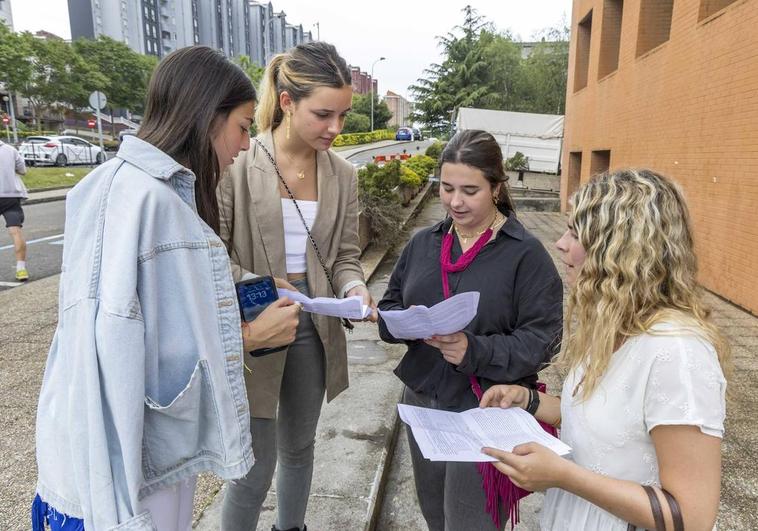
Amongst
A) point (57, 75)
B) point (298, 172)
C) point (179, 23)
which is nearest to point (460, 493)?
point (298, 172)

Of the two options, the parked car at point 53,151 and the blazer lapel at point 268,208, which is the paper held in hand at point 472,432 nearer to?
the blazer lapel at point 268,208

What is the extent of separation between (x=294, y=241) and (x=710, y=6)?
25.6 feet

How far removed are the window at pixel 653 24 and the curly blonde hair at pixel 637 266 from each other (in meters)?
10.4

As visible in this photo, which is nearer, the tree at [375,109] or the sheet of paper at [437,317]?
the sheet of paper at [437,317]

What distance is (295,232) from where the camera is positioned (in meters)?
1.93

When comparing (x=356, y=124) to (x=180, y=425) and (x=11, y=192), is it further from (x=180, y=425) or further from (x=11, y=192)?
(x=180, y=425)

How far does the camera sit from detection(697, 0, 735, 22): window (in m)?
7.00

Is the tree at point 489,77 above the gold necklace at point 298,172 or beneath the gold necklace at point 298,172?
above

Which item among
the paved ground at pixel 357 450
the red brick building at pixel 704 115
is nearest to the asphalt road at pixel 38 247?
the paved ground at pixel 357 450

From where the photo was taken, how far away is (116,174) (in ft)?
3.54

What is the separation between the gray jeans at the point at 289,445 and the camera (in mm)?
1888

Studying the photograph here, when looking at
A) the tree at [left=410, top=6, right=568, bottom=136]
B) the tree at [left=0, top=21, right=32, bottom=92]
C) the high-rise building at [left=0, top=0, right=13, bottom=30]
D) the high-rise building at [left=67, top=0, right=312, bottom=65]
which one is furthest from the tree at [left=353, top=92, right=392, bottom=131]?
the high-rise building at [left=0, top=0, right=13, bottom=30]

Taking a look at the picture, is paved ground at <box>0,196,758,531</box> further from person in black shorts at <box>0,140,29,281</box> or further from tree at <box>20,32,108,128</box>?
tree at <box>20,32,108,128</box>

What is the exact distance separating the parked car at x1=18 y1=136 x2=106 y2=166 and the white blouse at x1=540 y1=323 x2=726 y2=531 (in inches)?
951
